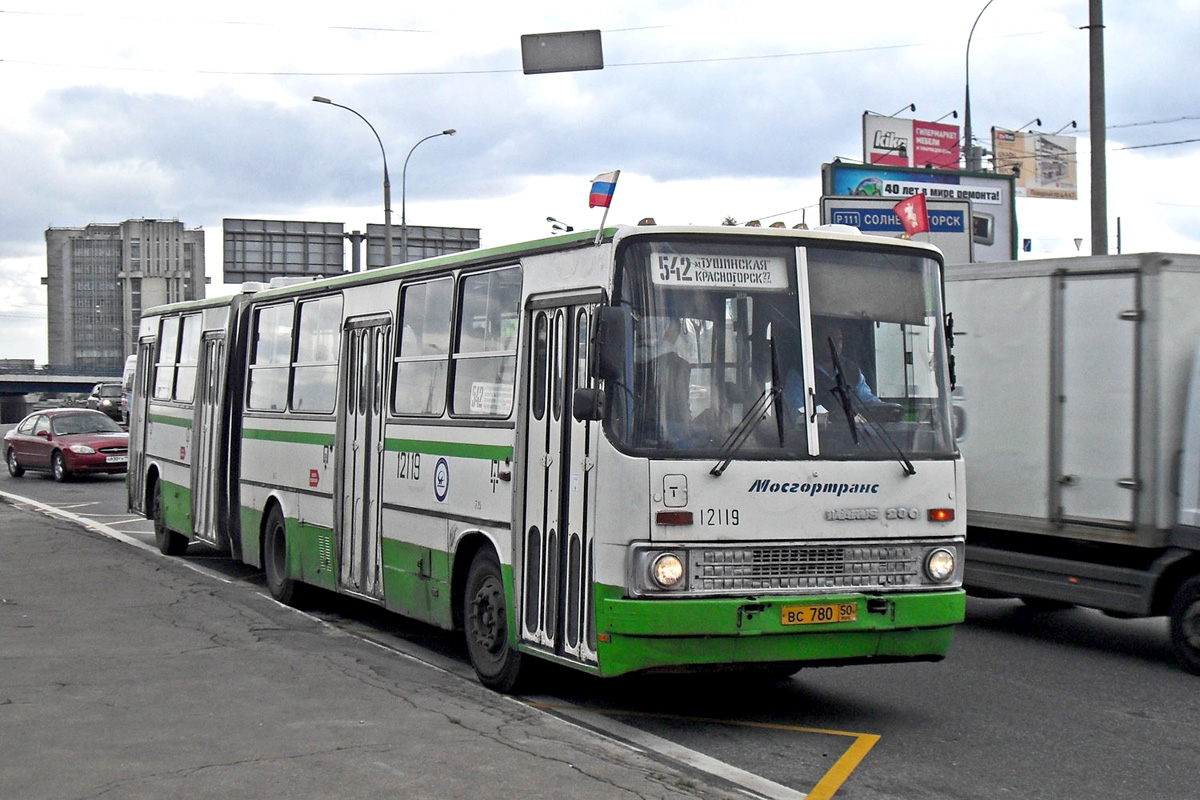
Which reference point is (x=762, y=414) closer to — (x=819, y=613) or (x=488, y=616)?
(x=819, y=613)

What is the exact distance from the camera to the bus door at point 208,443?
14.9 meters

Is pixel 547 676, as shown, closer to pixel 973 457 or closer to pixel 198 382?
pixel 973 457

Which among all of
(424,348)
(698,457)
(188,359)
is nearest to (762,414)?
(698,457)

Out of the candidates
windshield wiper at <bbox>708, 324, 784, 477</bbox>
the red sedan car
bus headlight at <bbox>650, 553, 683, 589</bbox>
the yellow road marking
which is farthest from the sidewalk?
the red sedan car

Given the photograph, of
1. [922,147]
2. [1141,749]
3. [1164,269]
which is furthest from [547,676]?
[922,147]

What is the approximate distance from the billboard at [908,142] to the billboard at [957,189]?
22.9 meters

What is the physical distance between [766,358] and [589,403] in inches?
39.0

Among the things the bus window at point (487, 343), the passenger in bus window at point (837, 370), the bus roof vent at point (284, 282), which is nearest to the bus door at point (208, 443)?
the bus roof vent at point (284, 282)

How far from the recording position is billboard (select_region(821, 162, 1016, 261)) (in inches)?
1312

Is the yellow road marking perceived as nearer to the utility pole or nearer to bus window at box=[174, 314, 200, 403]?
bus window at box=[174, 314, 200, 403]

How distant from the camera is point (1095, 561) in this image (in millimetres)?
10938

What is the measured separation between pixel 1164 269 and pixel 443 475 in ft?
17.1

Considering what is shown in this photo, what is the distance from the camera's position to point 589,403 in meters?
7.72

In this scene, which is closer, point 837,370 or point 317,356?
point 837,370
